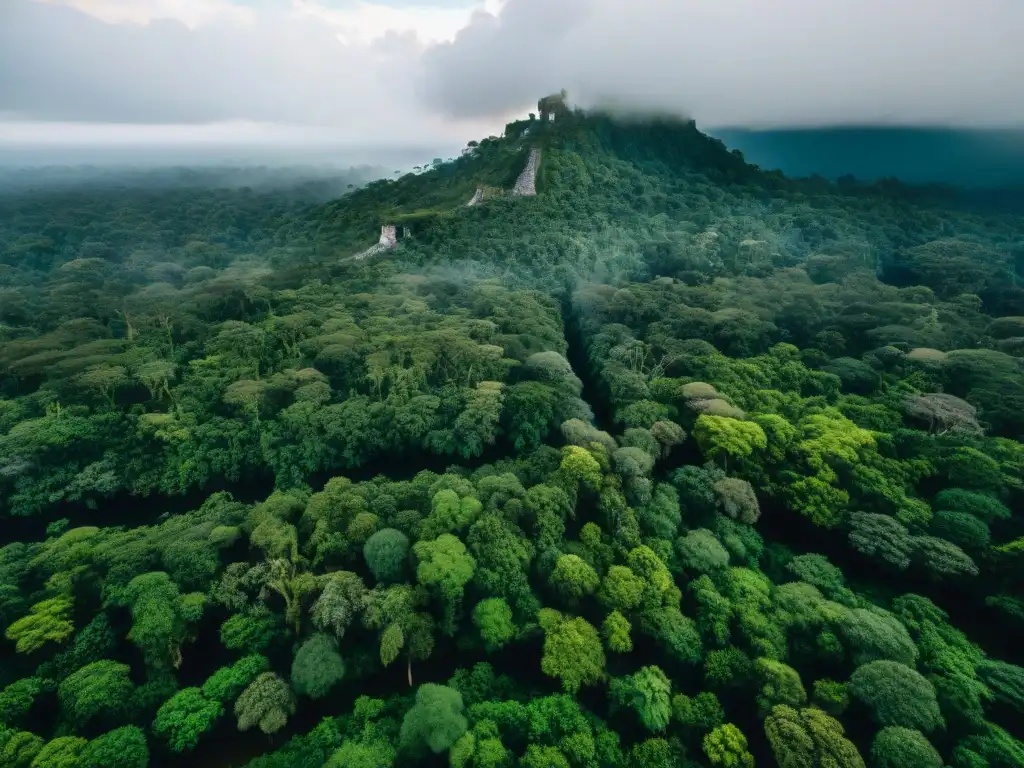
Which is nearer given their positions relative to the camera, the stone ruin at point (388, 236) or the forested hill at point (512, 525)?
the forested hill at point (512, 525)

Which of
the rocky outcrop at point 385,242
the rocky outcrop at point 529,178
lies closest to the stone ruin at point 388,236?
the rocky outcrop at point 385,242

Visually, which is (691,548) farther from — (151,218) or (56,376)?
(151,218)

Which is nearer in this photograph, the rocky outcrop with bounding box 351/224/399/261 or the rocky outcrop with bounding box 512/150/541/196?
the rocky outcrop with bounding box 351/224/399/261

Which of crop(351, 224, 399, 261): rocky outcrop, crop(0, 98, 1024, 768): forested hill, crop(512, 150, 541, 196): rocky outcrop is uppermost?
crop(512, 150, 541, 196): rocky outcrop

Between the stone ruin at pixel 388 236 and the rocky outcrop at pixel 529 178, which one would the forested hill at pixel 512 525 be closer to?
the stone ruin at pixel 388 236

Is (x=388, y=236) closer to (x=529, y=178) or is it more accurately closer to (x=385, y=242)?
(x=385, y=242)

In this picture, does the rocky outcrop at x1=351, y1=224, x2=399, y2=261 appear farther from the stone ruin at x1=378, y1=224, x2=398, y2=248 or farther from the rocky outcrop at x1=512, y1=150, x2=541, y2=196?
the rocky outcrop at x1=512, y1=150, x2=541, y2=196

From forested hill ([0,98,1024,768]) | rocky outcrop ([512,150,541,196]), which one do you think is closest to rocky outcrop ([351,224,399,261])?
forested hill ([0,98,1024,768])

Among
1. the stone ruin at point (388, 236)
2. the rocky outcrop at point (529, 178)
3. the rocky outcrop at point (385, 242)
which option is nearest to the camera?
the rocky outcrop at point (385, 242)
